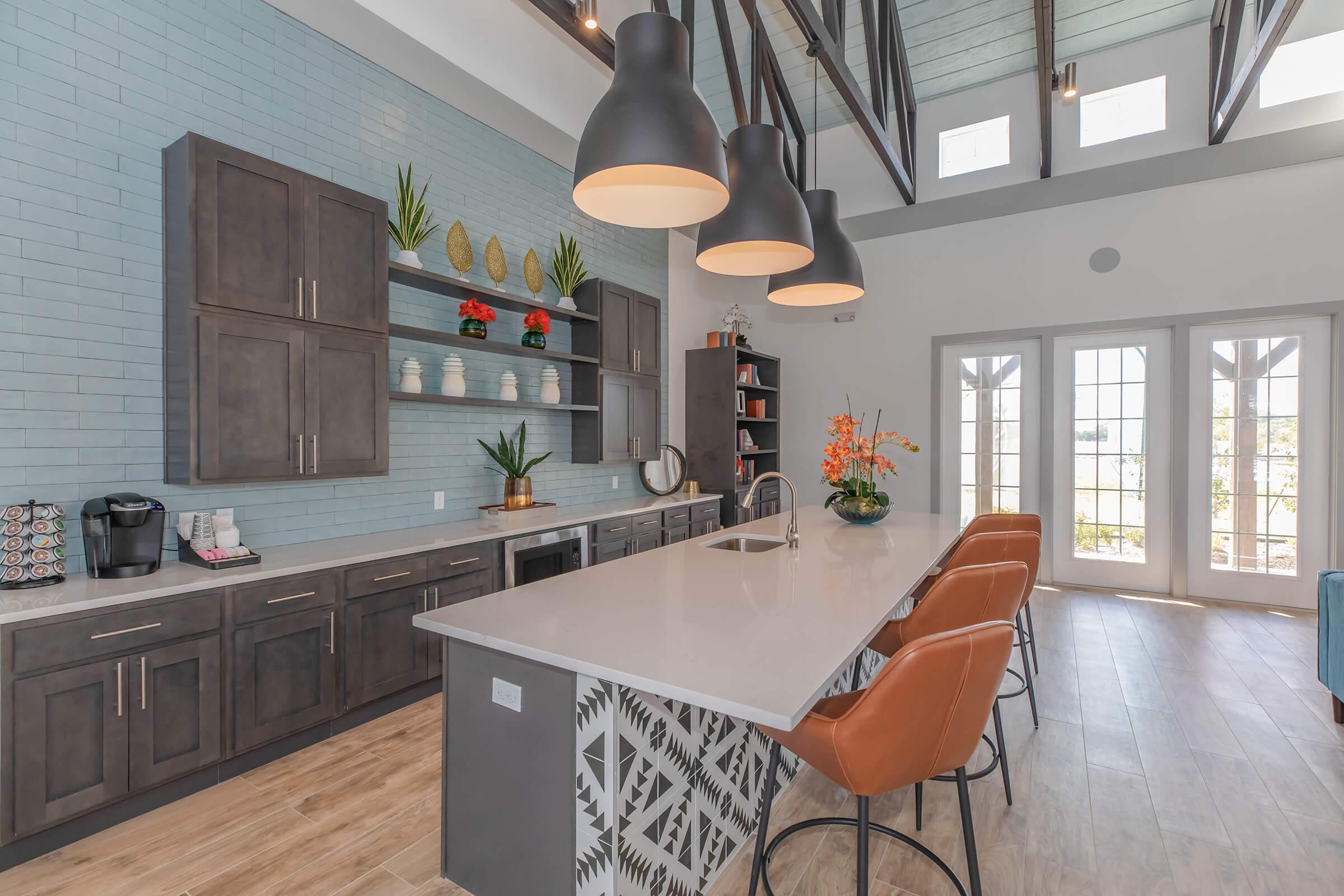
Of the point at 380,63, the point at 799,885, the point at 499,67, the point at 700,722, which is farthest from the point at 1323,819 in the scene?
the point at 380,63

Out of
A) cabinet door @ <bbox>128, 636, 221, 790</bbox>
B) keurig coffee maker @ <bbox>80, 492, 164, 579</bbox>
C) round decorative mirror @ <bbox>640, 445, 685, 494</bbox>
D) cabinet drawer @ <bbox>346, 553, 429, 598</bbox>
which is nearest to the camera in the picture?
cabinet door @ <bbox>128, 636, 221, 790</bbox>

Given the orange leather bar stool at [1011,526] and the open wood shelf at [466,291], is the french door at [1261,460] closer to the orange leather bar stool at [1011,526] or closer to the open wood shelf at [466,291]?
the orange leather bar stool at [1011,526]

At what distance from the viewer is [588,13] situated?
306 cm

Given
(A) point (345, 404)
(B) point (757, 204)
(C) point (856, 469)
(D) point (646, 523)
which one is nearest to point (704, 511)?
(D) point (646, 523)

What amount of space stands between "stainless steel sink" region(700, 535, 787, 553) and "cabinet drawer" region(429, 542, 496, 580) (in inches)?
48.4

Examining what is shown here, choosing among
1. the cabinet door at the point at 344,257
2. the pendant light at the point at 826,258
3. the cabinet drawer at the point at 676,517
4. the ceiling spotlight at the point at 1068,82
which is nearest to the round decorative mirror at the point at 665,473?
the cabinet drawer at the point at 676,517

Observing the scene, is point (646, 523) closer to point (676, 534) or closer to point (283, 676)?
point (676, 534)

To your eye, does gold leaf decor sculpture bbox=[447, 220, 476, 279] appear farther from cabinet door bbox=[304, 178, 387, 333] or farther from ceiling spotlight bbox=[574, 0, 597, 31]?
ceiling spotlight bbox=[574, 0, 597, 31]

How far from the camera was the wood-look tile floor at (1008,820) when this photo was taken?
1.79 metres

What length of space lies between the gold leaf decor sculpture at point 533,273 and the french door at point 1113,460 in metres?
4.26

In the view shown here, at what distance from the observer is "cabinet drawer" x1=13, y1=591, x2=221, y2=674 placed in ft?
5.99

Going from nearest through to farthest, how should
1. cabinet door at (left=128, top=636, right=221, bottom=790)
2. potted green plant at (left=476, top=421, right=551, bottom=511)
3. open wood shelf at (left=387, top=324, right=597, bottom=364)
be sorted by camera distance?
cabinet door at (left=128, top=636, right=221, bottom=790) < open wood shelf at (left=387, top=324, right=597, bottom=364) < potted green plant at (left=476, top=421, right=551, bottom=511)

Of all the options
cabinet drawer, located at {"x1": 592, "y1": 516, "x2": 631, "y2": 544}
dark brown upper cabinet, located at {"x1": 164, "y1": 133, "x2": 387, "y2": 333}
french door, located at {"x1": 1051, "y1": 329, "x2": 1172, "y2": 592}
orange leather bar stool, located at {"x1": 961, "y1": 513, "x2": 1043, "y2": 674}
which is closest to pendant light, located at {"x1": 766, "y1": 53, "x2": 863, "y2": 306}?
orange leather bar stool, located at {"x1": 961, "y1": 513, "x2": 1043, "y2": 674}

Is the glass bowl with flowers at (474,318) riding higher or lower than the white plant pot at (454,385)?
higher
